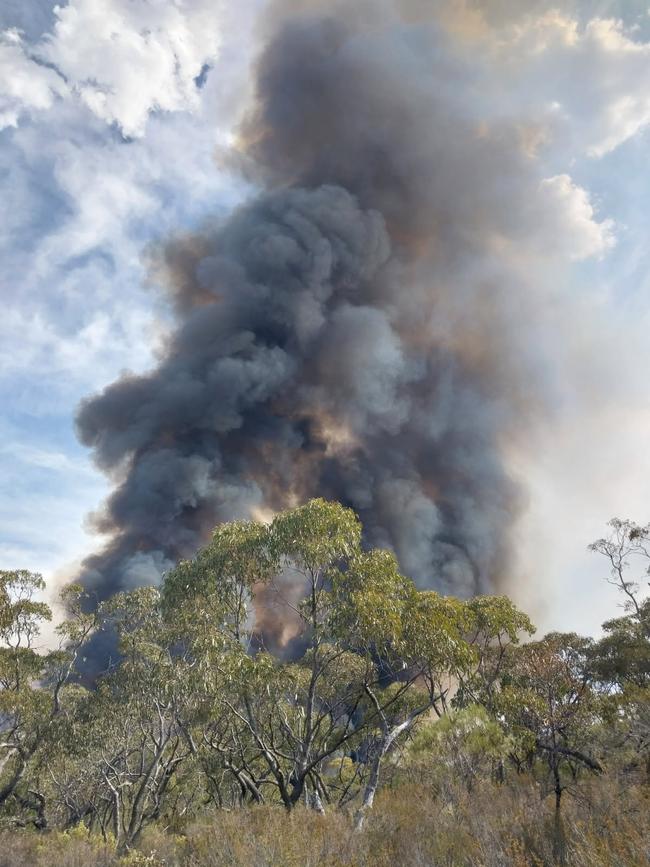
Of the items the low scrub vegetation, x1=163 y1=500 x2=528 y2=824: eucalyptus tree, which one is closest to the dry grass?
the low scrub vegetation

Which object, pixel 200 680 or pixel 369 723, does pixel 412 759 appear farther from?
pixel 200 680

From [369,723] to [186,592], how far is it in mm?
12825

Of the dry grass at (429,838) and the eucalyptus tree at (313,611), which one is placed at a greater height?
the eucalyptus tree at (313,611)

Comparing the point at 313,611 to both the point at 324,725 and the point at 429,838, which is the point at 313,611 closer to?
the point at 429,838

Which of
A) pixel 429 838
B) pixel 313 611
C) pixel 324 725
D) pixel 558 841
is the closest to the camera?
pixel 558 841

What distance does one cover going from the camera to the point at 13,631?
69.6 ft

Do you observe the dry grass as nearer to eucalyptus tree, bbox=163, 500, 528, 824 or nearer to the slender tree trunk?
the slender tree trunk

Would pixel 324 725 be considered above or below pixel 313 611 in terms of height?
below

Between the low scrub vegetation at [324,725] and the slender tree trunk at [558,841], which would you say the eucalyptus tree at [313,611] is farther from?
the slender tree trunk at [558,841]

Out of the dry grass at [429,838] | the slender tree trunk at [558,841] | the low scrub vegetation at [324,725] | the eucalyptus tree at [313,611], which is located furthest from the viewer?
the eucalyptus tree at [313,611]

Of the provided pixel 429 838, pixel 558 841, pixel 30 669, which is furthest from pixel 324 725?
pixel 558 841

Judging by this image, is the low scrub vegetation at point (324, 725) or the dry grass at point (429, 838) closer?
the dry grass at point (429, 838)

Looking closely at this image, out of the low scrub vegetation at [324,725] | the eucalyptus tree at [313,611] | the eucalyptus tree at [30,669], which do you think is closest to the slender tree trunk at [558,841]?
the low scrub vegetation at [324,725]

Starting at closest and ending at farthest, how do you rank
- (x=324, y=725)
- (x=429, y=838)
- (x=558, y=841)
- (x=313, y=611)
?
(x=558, y=841)
(x=429, y=838)
(x=313, y=611)
(x=324, y=725)
